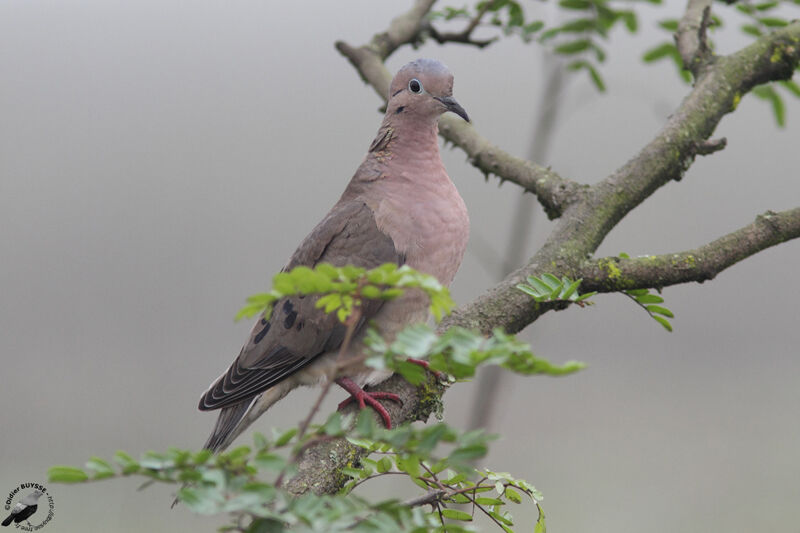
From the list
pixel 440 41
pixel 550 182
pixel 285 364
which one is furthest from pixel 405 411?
pixel 440 41

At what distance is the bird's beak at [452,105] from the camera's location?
1777 mm

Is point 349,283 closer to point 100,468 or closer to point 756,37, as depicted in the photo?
point 100,468

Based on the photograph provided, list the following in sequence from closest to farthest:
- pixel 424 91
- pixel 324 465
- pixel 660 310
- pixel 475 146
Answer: pixel 324 465, pixel 660 310, pixel 424 91, pixel 475 146

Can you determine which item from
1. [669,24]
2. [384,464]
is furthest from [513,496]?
[669,24]

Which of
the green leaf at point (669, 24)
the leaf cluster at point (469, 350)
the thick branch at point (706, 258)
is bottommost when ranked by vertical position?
the leaf cluster at point (469, 350)

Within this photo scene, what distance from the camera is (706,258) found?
158 cm

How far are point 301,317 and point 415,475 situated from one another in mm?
716

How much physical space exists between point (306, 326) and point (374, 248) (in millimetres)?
232

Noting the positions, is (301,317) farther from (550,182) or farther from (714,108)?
(714,108)

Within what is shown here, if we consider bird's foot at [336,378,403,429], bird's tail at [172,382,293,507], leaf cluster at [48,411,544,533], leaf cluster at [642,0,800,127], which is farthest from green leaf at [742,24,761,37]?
leaf cluster at [48,411,544,533]

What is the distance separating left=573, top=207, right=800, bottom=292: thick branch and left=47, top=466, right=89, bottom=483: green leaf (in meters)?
1.16

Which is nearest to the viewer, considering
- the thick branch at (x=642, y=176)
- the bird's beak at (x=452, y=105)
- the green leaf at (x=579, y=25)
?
the thick branch at (x=642, y=176)

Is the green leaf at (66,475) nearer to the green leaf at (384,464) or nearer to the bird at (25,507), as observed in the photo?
the green leaf at (384,464)

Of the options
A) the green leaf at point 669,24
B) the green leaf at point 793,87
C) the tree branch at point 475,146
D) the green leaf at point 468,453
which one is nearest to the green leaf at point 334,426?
the green leaf at point 468,453
